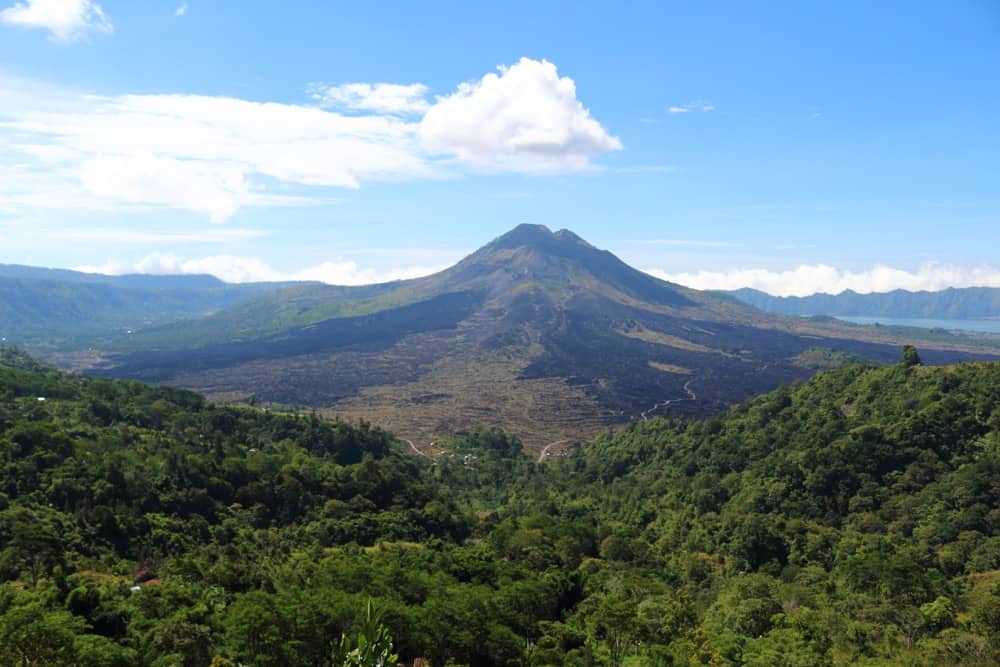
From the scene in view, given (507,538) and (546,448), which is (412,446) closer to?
(546,448)

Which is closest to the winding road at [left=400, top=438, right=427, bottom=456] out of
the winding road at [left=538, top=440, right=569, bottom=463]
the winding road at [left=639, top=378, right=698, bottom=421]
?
the winding road at [left=538, top=440, right=569, bottom=463]

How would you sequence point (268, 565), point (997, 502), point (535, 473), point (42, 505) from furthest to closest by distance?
point (535, 473)
point (997, 502)
point (42, 505)
point (268, 565)

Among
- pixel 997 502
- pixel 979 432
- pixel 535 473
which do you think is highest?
pixel 979 432

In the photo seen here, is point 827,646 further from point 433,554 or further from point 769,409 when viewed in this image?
point 769,409

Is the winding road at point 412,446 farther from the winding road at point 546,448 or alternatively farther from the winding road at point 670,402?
the winding road at point 670,402

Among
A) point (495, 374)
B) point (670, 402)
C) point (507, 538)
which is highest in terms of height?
point (507, 538)

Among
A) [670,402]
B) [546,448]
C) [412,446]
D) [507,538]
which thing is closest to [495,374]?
[670,402]

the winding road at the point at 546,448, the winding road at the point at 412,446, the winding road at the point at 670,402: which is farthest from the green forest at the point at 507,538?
the winding road at the point at 670,402

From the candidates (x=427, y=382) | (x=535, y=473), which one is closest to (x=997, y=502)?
(x=535, y=473)
